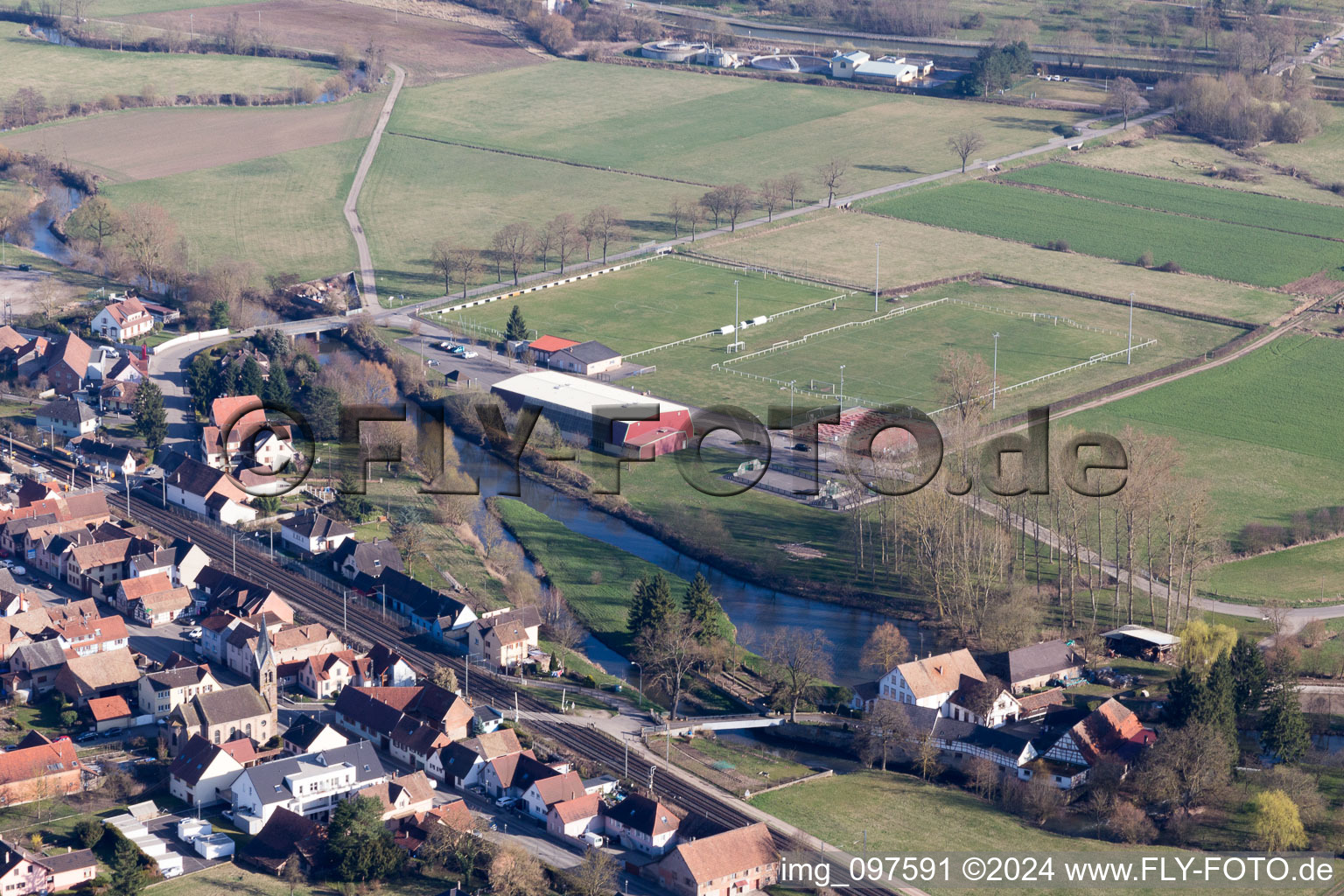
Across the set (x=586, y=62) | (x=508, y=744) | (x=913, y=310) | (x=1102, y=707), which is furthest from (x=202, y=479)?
(x=586, y=62)

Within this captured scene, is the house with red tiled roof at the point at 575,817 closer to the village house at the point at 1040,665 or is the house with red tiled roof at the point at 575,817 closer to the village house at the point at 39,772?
the village house at the point at 39,772

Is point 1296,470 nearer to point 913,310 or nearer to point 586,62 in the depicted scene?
point 913,310

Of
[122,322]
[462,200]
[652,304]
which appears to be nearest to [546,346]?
[652,304]

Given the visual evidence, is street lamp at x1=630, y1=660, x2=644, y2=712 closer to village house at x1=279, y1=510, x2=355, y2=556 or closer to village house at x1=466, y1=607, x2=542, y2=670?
village house at x1=466, y1=607, x2=542, y2=670

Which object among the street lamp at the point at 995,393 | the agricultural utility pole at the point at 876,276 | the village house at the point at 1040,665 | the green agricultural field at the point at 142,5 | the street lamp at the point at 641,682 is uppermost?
the green agricultural field at the point at 142,5

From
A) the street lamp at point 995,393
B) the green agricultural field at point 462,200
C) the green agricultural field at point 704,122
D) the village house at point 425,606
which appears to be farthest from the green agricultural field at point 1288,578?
the green agricultural field at point 704,122

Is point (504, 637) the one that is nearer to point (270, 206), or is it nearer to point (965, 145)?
point (270, 206)

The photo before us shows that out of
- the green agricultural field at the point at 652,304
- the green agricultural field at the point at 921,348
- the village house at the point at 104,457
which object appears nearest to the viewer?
the village house at the point at 104,457
